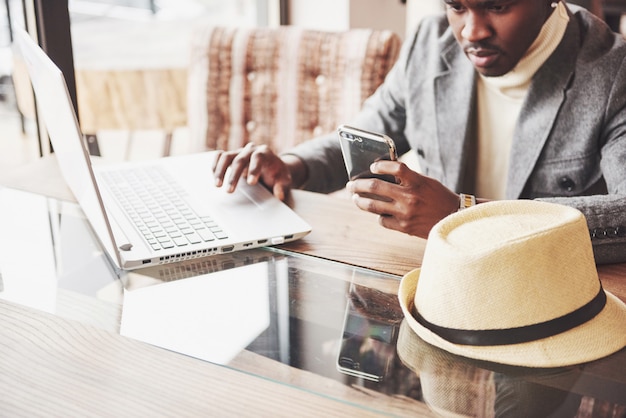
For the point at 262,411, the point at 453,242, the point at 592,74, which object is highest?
the point at 592,74

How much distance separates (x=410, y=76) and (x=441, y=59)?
8 cm

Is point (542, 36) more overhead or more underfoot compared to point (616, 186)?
more overhead

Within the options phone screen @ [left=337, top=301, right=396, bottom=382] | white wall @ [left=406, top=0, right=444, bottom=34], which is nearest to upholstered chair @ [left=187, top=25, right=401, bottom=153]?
white wall @ [left=406, top=0, right=444, bottom=34]

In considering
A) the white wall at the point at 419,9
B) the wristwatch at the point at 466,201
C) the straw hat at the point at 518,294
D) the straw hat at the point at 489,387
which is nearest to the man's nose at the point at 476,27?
the wristwatch at the point at 466,201

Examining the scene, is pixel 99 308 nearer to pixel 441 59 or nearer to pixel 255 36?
pixel 441 59

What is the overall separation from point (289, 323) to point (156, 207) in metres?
0.42

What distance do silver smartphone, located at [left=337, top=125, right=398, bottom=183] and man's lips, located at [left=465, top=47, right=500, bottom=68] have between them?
415mm

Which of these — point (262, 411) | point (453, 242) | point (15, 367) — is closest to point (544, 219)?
point (453, 242)

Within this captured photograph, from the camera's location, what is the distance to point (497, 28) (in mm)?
1315

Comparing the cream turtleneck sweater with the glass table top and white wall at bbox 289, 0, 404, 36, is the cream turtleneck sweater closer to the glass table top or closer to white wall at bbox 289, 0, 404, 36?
the glass table top

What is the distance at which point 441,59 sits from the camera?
158 cm

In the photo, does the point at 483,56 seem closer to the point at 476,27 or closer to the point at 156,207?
the point at 476,27

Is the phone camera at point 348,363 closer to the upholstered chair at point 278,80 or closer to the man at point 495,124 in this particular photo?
the man at point 495,124

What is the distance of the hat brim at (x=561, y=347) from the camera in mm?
762
